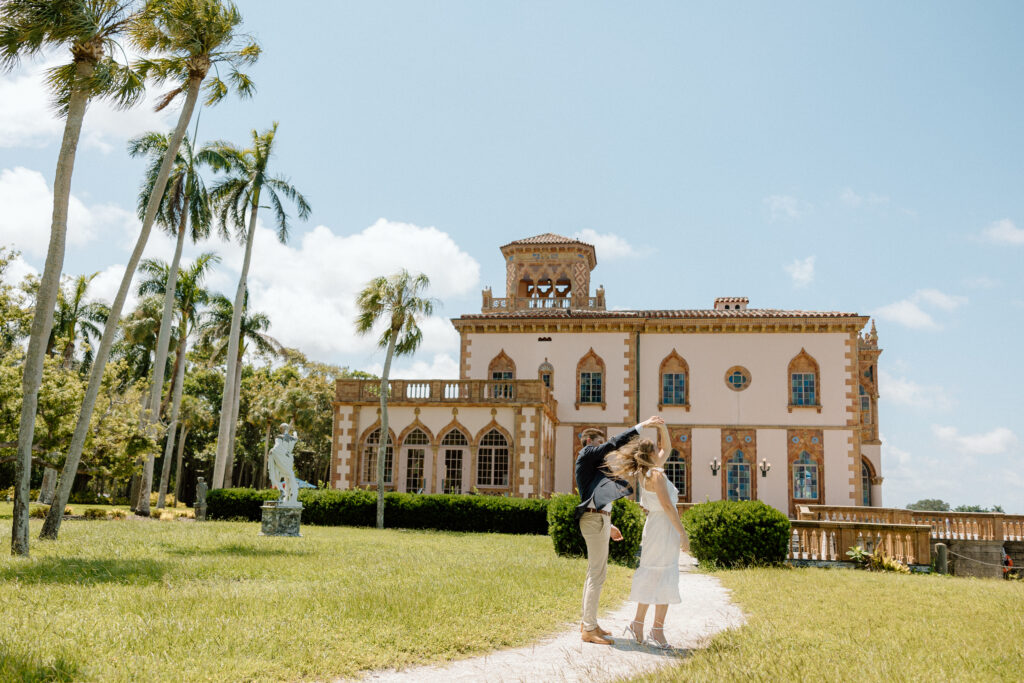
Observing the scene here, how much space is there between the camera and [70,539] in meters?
15.4

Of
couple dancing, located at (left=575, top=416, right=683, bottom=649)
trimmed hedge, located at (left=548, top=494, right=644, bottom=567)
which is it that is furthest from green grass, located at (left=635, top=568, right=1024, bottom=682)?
trimmed hedge, located at (left=548, top=494, right=644, bottom=567)

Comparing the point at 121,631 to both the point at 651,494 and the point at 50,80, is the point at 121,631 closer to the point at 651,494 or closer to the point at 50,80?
the point at 651,494

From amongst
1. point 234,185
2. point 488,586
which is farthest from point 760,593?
point 234,185

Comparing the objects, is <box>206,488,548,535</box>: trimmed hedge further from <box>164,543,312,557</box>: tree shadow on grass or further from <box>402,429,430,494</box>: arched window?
<box>164,543,312,557</box>: tree shadow on grass

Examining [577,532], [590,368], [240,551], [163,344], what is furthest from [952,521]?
[163,344]

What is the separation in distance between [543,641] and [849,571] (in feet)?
33.3

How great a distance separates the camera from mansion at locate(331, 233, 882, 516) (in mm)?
28578

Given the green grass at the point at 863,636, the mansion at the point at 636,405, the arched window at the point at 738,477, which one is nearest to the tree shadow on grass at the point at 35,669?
the green grass at the point at 863,636

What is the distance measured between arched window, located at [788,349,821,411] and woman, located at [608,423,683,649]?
25818 mm

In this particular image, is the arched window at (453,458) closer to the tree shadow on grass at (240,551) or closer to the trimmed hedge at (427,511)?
the trimmed hedge at (427,511)

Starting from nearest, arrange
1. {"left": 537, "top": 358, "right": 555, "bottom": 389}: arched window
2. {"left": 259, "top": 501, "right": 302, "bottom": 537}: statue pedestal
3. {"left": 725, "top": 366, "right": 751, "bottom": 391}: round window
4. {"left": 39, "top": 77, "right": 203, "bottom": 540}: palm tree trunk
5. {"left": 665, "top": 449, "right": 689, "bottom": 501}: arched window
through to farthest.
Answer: {"left": 39, "top": 77, "right": 203, "bottom": 540}: palm tree trunk < {"left": 259, "top": 501, "right": 302, "bottom": 537}: statue pedestal < {"left": 665, "top": 449, "right": 689, "bottom": 501}: arched window < {"left": 725, "top": 366, "right": 751, "bottom": 391}: round window < {"left": 537, "top": 358, "right": 555, "bottom": 389}: arched window

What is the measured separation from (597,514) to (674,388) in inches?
1014

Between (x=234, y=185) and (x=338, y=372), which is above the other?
(x=234, y=185)

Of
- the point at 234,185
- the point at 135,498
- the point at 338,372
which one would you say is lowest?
the point at 135,498
